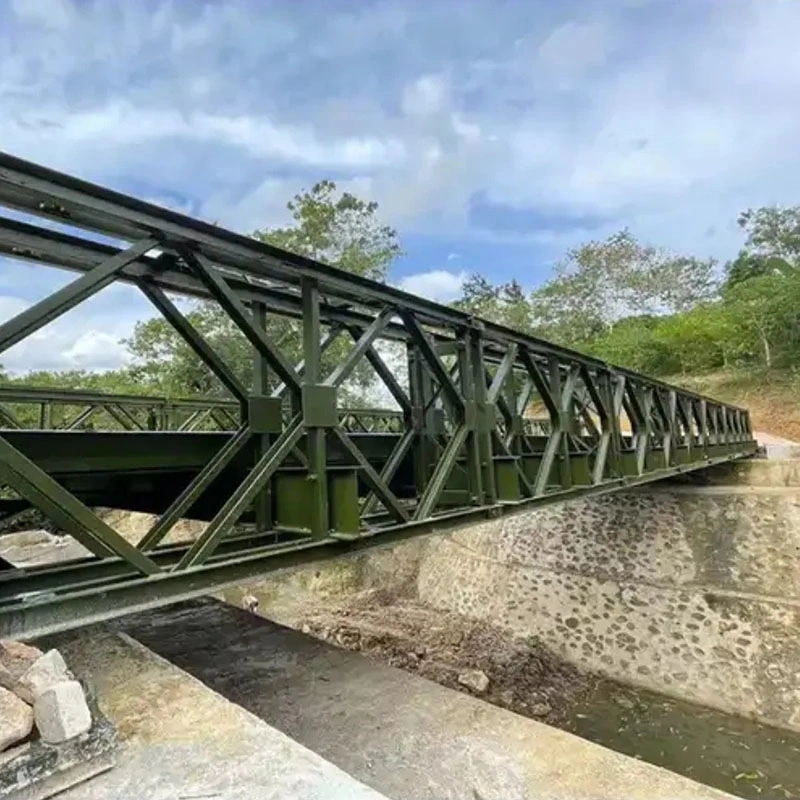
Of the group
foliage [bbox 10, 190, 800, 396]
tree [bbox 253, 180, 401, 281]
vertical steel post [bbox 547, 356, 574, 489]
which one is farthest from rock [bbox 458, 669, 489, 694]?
tree [bbox 253, 180, 401, 281]

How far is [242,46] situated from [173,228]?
701 centimetres

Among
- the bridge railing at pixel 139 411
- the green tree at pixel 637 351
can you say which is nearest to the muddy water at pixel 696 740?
the bridge railing at pixel 139 411

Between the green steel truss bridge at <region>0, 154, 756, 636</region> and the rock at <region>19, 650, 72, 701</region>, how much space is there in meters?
0.29

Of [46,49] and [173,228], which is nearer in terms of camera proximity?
[173,228]

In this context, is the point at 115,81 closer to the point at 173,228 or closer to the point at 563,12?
the point at 563,12

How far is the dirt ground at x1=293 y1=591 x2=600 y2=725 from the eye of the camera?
7.96 metres

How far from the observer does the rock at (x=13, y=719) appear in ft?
6.34

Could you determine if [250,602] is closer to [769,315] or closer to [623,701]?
[623,701]

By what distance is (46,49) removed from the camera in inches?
262

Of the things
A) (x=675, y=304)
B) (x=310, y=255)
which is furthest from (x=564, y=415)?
(x=675, y=304)

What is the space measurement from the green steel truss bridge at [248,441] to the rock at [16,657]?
0.96 ft

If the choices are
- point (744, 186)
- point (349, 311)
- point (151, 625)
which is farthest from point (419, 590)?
point (744, 186)

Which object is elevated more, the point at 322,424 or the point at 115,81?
the point at 115,81

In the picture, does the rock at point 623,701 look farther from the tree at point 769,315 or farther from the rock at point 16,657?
the tree at point 769,315
